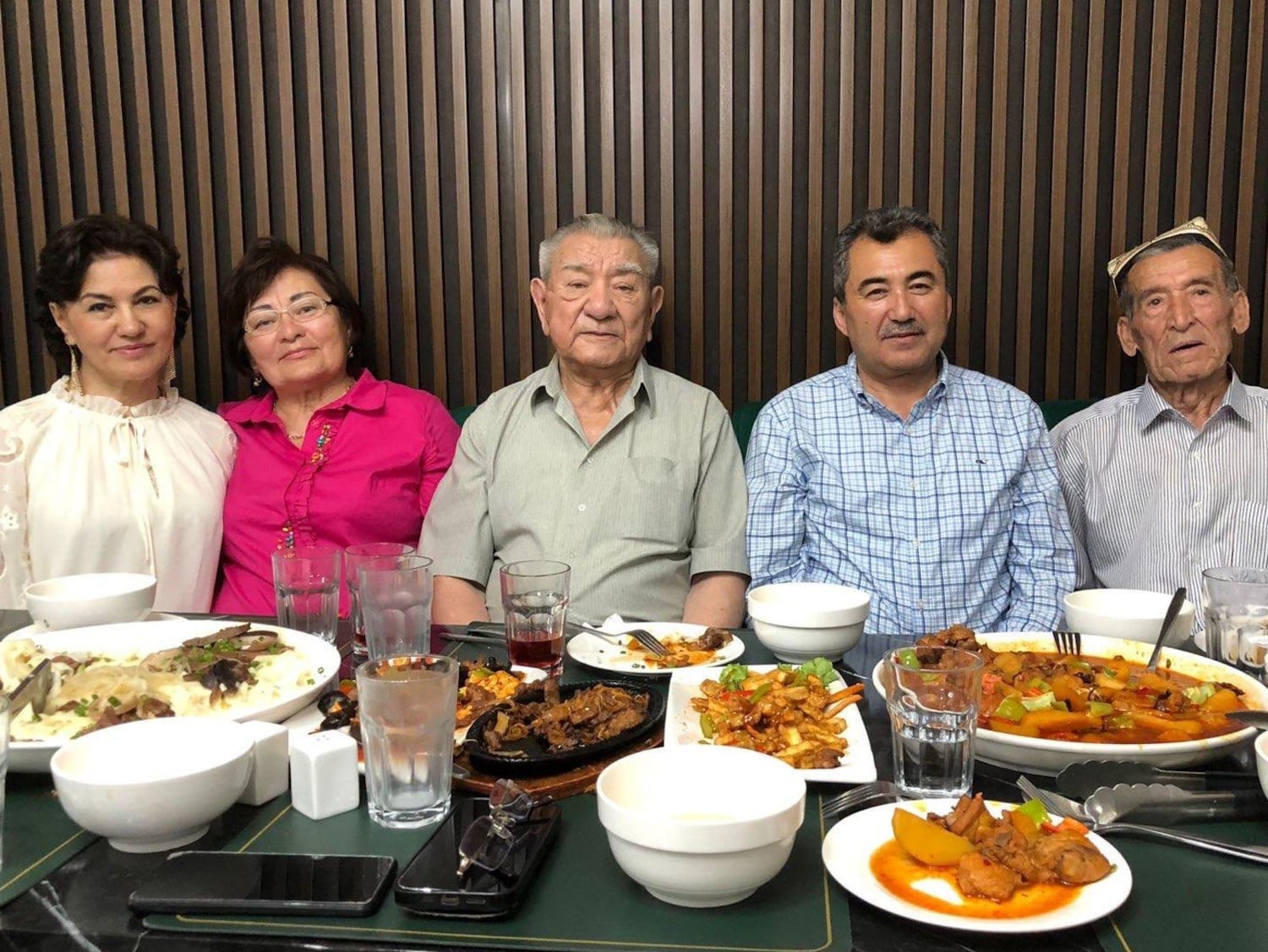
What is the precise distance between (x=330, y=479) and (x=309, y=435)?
6.5 inches

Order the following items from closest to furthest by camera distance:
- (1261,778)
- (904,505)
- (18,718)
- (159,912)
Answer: (159,912), (1261,778), (18,718), (904,505)

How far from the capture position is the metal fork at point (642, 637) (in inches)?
73.6

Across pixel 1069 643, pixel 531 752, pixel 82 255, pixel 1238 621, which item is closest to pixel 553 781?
pixel 531 752

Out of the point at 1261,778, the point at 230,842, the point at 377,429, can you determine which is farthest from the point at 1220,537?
the point at 230,842

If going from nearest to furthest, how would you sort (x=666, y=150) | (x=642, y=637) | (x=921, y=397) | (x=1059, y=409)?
1. (x=642, y=637)
2. (x=921, y=397)
3. (x=1059, y=409)
4. (x=666, y=150)

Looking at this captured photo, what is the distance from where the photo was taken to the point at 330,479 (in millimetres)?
3113

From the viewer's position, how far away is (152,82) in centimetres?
361

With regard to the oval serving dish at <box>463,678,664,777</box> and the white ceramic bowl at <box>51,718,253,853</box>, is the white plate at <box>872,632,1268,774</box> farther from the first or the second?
the white ceramic bowl at <box>51,718,253,853</box>

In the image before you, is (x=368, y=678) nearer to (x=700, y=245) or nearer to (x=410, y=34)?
(x=700, y=245)

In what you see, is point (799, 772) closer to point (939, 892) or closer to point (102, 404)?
point (939, 892)

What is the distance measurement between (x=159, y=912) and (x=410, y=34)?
10.2ft

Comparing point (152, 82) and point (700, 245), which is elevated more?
point (152, 82)

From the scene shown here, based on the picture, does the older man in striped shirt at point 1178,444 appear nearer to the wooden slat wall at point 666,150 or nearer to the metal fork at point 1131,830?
the wooden slat wall at point 666,150

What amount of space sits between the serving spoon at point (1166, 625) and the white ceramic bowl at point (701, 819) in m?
0.79
